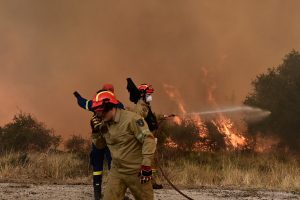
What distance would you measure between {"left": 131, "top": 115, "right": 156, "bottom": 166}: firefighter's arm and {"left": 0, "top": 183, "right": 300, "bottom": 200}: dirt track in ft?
11.3

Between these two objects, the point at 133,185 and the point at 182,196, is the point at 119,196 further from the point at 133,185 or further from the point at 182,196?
the point at 182,196

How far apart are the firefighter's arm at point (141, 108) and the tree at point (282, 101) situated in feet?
54.8

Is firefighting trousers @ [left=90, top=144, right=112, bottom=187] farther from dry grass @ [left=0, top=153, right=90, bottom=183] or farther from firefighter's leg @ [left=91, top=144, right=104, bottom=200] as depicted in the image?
dry grass @ [left=0, top=153, right=90, bottom=183]

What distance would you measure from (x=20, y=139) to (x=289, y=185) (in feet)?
52.5

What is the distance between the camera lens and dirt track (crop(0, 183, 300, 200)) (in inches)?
317

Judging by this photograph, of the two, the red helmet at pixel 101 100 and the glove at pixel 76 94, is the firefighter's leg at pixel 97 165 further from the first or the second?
the red helmet at pixel 101 100

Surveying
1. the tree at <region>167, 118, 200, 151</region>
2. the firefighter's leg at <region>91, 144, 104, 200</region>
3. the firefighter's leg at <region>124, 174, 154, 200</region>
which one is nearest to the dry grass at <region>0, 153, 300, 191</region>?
the firefighter's leg at <region>91, 144, 104, 200</region>

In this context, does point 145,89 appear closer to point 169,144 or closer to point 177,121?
point 169,144

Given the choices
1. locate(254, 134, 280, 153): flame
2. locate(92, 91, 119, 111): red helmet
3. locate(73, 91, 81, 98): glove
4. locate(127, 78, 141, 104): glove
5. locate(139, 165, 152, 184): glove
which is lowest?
locate(139, 165, 152, 184): glove

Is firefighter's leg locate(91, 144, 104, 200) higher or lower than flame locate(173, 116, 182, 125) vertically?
lower

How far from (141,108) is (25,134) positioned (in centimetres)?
1640

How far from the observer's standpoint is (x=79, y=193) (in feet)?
27.8

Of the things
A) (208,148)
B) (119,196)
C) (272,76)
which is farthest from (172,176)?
(272,76)

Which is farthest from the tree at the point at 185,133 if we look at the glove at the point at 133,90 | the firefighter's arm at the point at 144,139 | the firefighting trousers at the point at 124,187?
the firefighter's arm at the point at 144,139
